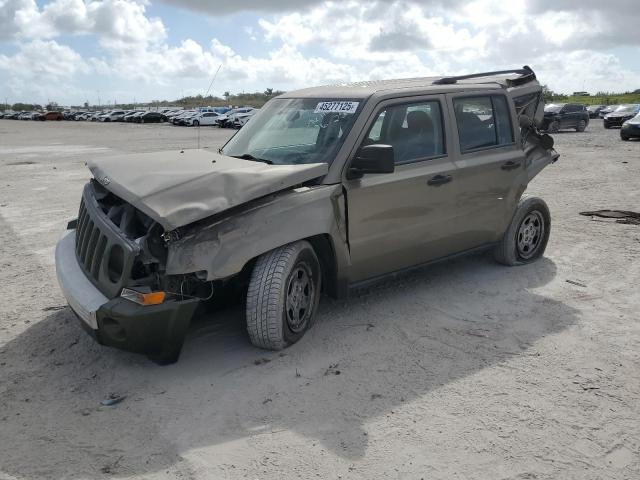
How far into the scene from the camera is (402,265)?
5020mm

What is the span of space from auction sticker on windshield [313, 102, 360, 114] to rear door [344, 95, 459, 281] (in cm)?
18

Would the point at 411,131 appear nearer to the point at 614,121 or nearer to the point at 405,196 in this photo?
the point at 405,196

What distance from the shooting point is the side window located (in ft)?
15.8

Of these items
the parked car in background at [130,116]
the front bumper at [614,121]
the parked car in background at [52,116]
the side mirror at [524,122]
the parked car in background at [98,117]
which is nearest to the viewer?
the side mirror at [524,122]

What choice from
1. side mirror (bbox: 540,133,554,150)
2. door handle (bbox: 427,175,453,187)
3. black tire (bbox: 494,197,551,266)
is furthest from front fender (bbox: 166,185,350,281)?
side mirror (bbox: 540,133,554,150)

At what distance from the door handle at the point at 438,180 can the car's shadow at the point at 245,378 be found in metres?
1.00

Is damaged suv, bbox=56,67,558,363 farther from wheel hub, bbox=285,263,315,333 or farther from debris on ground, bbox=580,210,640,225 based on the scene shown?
debris on ground, bbox=580,210,640,225

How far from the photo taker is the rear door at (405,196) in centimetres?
461

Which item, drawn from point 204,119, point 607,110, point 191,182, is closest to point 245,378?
point 191,182

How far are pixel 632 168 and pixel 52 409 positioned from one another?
44.6 feet

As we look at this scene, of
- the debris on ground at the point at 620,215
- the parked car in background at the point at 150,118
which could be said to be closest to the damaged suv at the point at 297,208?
the debris on ground at the point at 620,215

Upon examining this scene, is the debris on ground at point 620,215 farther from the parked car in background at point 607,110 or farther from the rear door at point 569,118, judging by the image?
the parked car in background at point 607,110

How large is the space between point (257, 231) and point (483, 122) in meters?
2.73

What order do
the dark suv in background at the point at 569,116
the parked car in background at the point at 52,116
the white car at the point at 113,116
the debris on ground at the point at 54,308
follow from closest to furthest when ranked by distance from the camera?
the debris on ground at the point at 54,308
the dark suv in background at the point at 569,116
the white car at the point at 113,116
the parked car in background at the point at 52,116
